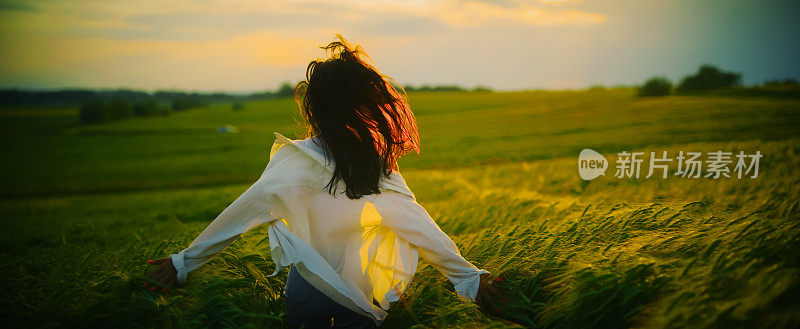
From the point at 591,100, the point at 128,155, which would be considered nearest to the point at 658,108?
the point at 591,100

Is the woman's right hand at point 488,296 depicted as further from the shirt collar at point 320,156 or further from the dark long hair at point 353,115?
the dark long hair at point 353,115

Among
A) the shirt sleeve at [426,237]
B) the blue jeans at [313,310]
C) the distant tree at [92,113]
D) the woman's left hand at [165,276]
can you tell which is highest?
the distant tree at [92,113]

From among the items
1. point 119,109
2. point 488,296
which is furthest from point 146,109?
point 488,296

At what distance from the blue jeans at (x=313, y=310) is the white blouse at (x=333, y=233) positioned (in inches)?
3.3

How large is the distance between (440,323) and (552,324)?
0.77 metres

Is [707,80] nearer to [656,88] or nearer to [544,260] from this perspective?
[656,88]

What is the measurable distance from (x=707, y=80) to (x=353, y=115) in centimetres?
5349

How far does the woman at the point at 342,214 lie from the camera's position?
2426mm

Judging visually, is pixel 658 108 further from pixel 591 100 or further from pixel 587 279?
pixel 587 279

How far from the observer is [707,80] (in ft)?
144

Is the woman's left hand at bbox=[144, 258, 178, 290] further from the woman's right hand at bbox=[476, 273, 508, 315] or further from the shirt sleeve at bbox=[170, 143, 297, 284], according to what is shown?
the woman's right hand at bbox=[476, 273, 508, 315]

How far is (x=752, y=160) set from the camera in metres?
8.68

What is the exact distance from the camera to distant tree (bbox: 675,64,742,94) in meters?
42.8

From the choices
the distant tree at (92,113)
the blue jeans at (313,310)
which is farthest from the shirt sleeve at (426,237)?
the distant tree at (92,113)
